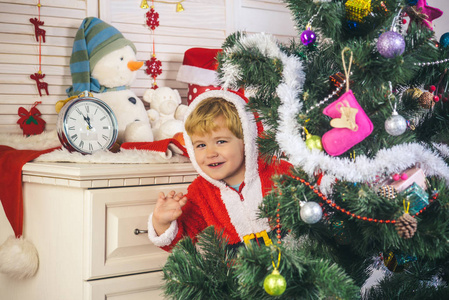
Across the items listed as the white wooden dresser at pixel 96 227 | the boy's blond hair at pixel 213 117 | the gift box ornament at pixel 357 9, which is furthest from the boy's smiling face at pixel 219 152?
the gift box ornament at pixel 357 9

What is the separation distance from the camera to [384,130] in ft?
2.86

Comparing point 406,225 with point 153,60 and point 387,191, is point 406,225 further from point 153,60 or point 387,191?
point 153,60

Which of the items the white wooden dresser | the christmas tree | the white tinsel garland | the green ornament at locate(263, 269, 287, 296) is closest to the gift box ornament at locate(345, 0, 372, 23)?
the christmas tree

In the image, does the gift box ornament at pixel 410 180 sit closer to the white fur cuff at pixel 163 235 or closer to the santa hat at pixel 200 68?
the white fur cuff at pixel 163 235

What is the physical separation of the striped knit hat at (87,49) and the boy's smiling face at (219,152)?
0.53 meters

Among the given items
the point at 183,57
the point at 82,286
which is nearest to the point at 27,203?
the point at 82,286

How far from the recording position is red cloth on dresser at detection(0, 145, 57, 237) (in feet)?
4.28

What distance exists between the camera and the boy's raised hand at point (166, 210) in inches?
43.6

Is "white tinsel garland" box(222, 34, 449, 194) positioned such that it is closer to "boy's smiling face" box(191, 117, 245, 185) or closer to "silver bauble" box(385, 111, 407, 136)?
"silver bauble" box(385, 111, 407, 136)

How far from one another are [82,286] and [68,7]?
90 centimetres

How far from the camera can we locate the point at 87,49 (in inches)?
59.4

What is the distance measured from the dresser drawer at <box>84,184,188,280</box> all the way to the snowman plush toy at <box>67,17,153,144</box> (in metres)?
0.31

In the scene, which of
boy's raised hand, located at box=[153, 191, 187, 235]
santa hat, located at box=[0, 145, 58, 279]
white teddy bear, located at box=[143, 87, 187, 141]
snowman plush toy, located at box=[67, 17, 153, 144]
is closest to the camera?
boy's raised hand, located at box=[153, 191, 187, 235]

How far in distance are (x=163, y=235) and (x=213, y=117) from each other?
293mm
